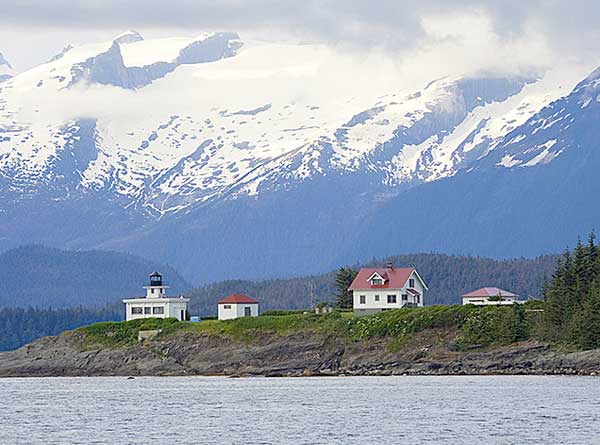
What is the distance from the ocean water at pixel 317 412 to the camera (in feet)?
352

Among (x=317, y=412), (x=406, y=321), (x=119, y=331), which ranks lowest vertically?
(x=317, y=412)

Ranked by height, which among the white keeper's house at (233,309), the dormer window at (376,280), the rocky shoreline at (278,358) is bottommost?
the rocky shoreline at (278,358)

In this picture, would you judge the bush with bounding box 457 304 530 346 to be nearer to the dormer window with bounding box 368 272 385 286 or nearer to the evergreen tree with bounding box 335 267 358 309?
the dormer window with bounding box 368 272 385 286

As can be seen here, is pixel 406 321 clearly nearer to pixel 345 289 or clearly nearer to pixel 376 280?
pixel 376 280

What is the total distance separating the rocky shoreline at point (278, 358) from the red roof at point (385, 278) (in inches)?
617

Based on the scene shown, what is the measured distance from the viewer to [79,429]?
115250mm

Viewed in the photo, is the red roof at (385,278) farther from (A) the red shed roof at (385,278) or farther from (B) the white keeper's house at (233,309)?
(B) the white keeper's house at (233,309)

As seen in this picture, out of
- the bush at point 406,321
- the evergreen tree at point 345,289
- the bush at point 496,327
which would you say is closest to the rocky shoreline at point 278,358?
the bush at point 496,327

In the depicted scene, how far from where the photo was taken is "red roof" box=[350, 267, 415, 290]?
191 metres

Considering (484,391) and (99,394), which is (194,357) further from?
(484,391)

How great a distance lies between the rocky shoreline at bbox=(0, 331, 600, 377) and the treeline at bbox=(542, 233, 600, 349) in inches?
55.0

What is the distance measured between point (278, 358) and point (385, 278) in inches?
768

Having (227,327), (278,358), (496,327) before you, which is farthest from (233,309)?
(496,327)

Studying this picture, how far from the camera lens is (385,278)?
19200 centimetres
